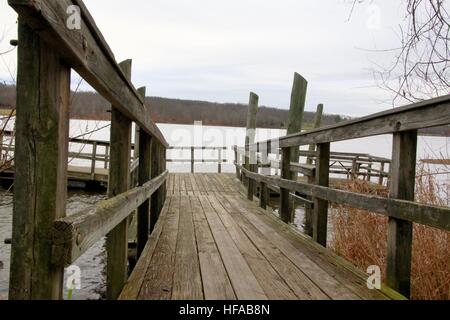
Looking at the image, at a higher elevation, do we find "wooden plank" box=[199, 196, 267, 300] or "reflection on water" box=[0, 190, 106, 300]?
"wooden plank" box=[199, 196, 267, 300]

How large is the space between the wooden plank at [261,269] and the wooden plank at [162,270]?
53 cm

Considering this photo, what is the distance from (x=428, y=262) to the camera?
3.23 metres

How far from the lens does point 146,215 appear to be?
3.90 m

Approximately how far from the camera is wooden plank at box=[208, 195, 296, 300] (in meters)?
2.23

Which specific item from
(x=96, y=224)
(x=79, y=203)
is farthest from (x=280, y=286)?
(x=79, y=203)

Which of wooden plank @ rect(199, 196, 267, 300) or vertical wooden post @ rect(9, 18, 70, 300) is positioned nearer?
vertical wooden post @ rect(9, 18, 70, 300)

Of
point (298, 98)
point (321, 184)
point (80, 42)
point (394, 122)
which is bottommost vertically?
point (321, 184)

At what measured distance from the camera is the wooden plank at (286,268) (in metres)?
2.25

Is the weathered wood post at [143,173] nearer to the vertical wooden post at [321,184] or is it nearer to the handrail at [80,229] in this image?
the vertical wooden post at [321,184]

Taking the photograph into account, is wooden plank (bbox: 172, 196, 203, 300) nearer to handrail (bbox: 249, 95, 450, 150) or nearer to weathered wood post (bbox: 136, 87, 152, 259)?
weathered wood post (bbox: 136, 87, 152, 259)

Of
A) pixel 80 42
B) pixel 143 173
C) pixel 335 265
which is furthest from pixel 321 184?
pixel 80 42

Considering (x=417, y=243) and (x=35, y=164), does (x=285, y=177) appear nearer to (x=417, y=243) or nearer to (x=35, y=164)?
(x=417, y=243)

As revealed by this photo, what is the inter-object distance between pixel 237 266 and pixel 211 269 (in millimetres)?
191

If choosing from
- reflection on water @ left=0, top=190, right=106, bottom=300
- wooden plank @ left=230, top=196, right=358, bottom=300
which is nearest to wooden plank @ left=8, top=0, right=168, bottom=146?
wooden plank @ left=230, top=196, right=358, bottom=300
